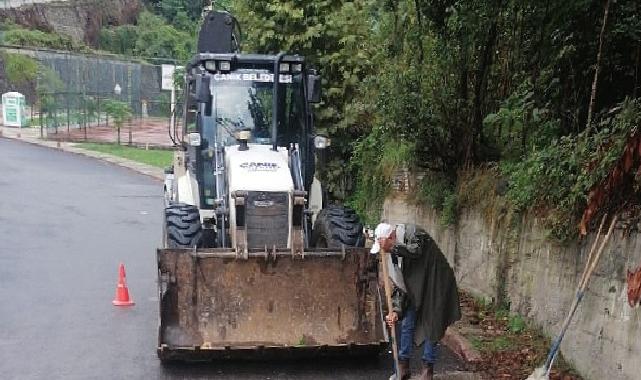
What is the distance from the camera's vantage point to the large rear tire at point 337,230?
774 centimetres

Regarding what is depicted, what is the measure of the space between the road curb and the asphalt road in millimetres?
3691

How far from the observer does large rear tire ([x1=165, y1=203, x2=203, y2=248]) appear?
24.5 ft

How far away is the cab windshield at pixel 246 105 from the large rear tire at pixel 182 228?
1.10m

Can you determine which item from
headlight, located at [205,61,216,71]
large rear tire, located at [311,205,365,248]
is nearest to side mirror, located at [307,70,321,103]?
headlight, located at [205,61,216,71]

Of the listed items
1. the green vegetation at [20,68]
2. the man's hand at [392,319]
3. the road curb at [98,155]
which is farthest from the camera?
the green vegetation at [20,68]

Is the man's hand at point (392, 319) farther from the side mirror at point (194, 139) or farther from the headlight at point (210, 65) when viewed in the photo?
the headlight at point (210, 65)

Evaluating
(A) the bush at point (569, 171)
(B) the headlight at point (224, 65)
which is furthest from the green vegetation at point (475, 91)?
(B) the headlight at point (224, 65)

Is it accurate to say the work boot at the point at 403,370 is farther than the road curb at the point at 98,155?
No

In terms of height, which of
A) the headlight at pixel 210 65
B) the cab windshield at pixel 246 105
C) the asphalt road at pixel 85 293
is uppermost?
the headlight at pixel 210 65

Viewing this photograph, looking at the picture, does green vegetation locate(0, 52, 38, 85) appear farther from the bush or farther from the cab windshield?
the bush

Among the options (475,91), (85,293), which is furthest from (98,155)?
(475,91)

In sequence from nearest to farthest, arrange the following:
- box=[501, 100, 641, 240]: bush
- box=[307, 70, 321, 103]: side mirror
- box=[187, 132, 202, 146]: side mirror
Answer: box=[501, 100, 641, 240]: bush
box=[187, 132, 202, 146]: side mirror
box=[307, 70, 321, 103]: side mirror

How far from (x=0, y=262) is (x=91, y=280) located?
5.73ft

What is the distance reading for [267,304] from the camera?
7.01 metres
